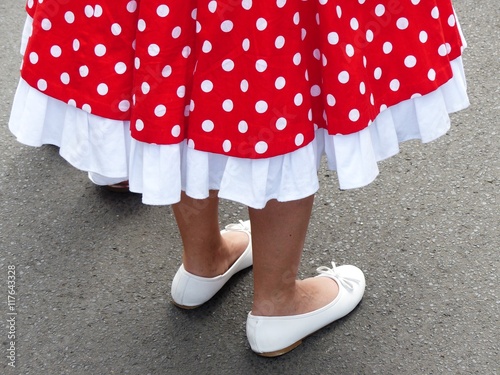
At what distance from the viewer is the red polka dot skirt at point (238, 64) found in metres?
1.07

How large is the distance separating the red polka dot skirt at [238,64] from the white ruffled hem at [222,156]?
0.08 feet

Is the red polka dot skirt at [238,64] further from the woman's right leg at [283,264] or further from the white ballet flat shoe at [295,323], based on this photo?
the white ballet flat shoe at [295,323]

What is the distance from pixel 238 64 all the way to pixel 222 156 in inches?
5.9

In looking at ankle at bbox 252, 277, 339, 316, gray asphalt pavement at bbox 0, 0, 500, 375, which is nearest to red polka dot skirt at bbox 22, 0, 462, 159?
ankle at bbox 252, 277, 339, 316

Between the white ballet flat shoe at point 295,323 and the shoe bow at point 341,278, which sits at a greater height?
the shoe bow at point 341,278

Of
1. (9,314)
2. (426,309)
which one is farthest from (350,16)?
(9,314)

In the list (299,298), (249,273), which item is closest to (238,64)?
(299,298)

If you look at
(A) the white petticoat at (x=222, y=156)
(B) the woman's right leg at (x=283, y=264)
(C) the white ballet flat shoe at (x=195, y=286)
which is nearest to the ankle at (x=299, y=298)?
(B) the woman's right leg at (x=283, y=264)

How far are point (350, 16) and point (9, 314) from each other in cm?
95

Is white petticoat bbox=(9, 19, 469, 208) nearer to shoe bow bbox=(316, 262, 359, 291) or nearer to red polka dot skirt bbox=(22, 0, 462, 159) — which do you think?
red polka dot skirt bbox=(22, 0, 462, 159)

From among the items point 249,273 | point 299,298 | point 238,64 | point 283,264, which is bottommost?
point 249,273

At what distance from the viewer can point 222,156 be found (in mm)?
1166

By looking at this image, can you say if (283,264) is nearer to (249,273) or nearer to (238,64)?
(249,273)

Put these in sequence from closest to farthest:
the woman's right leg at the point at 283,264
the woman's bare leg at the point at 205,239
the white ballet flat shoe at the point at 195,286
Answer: the woman's right leg at the point at 283,264
the woman's bare leg at the point at 205,239
the white ballet flat shoe at the point at 195,286
